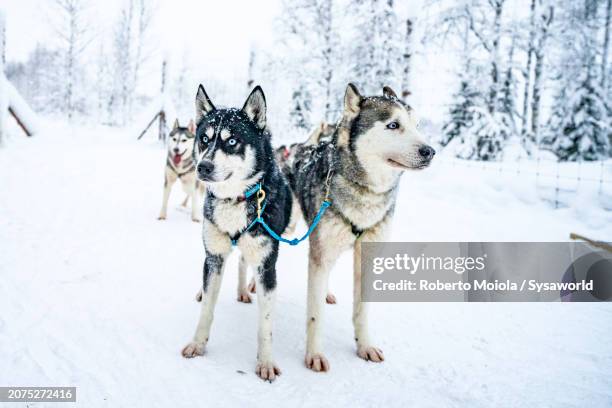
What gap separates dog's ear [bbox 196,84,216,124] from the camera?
2428 mm

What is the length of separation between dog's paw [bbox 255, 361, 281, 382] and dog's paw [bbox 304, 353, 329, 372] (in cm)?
23

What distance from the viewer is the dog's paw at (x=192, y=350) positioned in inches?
89.6

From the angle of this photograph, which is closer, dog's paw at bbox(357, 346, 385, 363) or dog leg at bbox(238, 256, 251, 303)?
dog's paw at bbox(357, 346, 385, 363)

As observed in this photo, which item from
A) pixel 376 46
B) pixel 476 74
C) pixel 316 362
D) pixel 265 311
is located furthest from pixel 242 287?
pixel 476 74

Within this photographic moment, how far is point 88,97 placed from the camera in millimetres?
41062

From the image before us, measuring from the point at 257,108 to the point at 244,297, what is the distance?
5.73 ft

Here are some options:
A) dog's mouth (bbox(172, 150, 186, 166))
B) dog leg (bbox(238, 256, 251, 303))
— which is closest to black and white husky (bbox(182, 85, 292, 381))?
dog leg (bbox(238, 256, 251, 303))

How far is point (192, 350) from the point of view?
7.50 feet

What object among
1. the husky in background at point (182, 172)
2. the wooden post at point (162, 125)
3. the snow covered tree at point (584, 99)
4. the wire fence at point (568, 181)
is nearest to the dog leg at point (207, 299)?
the husky in background at point (182, 172)

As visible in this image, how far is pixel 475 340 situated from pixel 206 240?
2.26 meters

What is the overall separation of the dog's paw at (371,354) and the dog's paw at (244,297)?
3.80ft

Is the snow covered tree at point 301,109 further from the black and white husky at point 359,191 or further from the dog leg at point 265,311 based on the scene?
the dog leg at point 265,311

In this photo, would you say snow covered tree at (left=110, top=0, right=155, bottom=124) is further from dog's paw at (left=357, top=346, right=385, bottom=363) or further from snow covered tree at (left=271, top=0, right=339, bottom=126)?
dog's paw at (left=357, top=346, right=385, bottom=363)

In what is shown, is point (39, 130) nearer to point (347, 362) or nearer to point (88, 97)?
point (347, 362)
